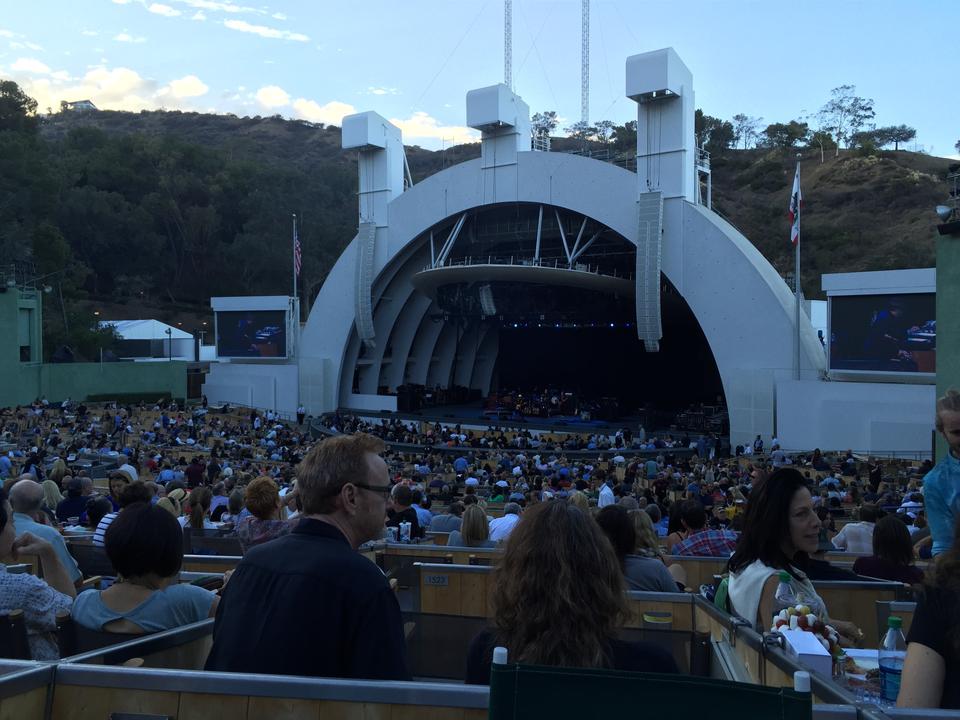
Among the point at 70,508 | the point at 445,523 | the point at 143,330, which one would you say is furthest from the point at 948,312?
the point at 143,330

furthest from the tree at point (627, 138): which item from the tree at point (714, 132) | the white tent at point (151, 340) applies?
the white tent at point (151, 340)

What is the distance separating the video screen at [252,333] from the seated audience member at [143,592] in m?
35.4

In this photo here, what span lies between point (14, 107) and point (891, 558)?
198 ft

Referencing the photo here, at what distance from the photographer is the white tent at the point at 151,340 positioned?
47.9 meters

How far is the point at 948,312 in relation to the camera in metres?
13.2

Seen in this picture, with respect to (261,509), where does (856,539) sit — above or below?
below

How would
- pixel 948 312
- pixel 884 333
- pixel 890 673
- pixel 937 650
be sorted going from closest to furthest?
pixel 937 650
pixel 890 673
pixel 948 312
pixel 884 333

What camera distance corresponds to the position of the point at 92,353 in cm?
4597

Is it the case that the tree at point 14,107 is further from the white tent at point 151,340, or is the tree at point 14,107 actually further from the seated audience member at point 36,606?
the seated audience member at point 36,606

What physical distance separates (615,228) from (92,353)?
31.5 metres

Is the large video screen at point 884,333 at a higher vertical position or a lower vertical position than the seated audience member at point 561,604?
higher

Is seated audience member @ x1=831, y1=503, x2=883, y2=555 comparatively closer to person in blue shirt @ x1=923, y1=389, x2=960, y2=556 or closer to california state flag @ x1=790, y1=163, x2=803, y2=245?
person in blue shirt @ x1=923, y1=389, x2=960, y2=556

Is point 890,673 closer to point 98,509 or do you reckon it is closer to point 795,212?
point 98,509

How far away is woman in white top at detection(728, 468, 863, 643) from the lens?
332 centimetres
